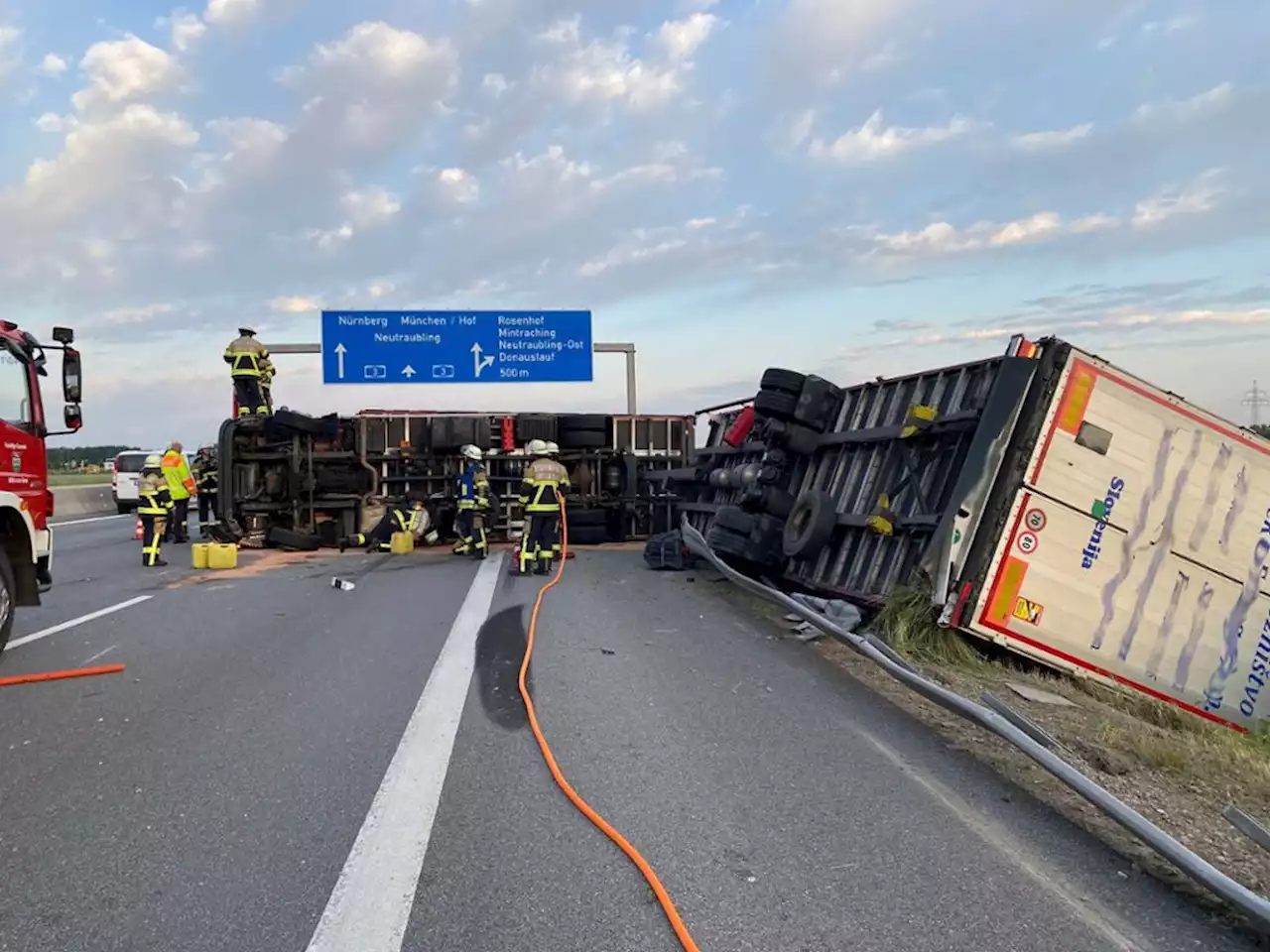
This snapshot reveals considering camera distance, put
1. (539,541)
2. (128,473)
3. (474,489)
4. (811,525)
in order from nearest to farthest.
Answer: (811,525) < (539,541) < (474,489) < (128,473)

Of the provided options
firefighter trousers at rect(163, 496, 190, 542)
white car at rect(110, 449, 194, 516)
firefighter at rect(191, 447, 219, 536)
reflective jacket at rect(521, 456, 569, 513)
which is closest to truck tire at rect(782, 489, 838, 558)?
reflective jacket at rect(521, 456, 569, 513)

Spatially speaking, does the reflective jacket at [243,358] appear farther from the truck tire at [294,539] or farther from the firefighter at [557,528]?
the firefighter at [557,528]

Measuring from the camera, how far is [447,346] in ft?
61.4

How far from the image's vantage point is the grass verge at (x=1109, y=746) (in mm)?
3566

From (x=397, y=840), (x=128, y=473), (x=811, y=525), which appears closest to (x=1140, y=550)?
(x=811, y=525)

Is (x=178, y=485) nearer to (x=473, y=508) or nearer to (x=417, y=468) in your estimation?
(x=417, y=468)

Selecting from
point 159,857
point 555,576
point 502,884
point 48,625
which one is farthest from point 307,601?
point 502,884

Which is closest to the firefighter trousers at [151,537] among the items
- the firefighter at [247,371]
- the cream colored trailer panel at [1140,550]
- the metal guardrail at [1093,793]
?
the firefighter at [247,371]

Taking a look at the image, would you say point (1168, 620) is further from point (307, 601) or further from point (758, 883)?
point (307, 601)

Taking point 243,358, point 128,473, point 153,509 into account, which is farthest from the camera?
point 128,473

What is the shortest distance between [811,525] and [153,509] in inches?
389

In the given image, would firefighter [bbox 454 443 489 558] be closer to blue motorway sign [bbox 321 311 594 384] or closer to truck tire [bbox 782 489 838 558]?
blue motorway sign [bbox 321 311 594 384]

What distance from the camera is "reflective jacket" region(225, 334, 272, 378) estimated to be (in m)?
15.4

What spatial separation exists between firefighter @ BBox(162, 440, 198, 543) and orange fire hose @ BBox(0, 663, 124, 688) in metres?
9.04
